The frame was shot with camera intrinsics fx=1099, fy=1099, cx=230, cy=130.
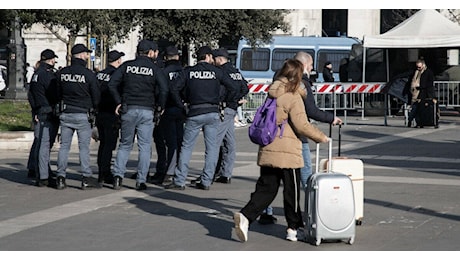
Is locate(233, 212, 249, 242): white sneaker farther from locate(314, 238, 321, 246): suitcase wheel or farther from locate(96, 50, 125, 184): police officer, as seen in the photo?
locate(96, 50, 125, 184): police officer

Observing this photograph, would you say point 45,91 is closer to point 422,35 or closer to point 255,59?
point 422,35

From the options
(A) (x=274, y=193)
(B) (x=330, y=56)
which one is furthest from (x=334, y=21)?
(A) (x=274, y=193)

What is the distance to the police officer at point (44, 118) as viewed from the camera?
47.3 feet

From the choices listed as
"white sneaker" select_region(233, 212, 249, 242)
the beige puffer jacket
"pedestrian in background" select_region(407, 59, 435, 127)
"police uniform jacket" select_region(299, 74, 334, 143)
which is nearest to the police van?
"pedestrian in background" select_region(407, 59, 435, 127)

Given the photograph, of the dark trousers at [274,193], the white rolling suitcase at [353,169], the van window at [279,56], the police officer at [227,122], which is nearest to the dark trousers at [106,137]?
the police officer at [227,122]

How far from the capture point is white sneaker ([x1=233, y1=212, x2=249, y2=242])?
9531mm

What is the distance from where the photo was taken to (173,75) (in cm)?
1466

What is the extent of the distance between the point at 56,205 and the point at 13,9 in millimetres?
16505

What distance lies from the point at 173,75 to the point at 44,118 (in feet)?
5.89

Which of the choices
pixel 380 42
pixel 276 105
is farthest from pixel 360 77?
pixel 276 105

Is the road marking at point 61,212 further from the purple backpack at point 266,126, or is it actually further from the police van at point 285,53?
the police van at point 285,53

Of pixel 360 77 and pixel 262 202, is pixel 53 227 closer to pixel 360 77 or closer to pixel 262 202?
pixel 262 202

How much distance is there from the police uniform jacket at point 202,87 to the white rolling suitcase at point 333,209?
171 inches

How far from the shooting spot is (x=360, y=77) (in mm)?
34375
